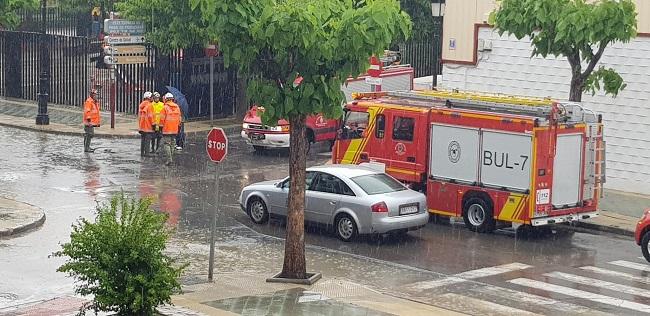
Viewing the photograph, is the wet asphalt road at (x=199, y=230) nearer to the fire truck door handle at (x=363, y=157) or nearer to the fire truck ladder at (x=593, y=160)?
the fire truck ladder at (x=593, y=160)

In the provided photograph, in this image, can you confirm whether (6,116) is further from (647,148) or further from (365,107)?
(647,148)

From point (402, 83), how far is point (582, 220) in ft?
45.5

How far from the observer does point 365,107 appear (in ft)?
91.2

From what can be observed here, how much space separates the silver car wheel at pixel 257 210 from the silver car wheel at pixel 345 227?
2134 mm


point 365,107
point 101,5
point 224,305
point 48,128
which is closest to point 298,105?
point 224,305

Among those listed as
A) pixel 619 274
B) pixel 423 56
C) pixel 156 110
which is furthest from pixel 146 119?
pixel 423 56

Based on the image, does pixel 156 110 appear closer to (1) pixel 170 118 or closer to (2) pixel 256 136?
(1) pixel 170 118

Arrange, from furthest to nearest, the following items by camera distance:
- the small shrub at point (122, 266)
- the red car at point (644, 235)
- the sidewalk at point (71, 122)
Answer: the sidewalk at point (71, 122) → the red car at point (644, 235) → the small shrub at point (122, 266)

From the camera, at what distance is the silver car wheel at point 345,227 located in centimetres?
2400

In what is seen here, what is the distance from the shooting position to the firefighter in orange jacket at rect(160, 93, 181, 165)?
32.4 m

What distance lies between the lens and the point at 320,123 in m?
35.7

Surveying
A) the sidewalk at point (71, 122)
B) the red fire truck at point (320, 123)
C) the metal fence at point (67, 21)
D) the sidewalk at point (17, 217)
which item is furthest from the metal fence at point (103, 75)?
the metal fence at point (67, 21)

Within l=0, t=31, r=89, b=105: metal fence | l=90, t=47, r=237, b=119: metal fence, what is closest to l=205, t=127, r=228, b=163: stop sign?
l=90, t=47, r=237, b=119: metal fence

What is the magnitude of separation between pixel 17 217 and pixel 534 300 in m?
10.1
